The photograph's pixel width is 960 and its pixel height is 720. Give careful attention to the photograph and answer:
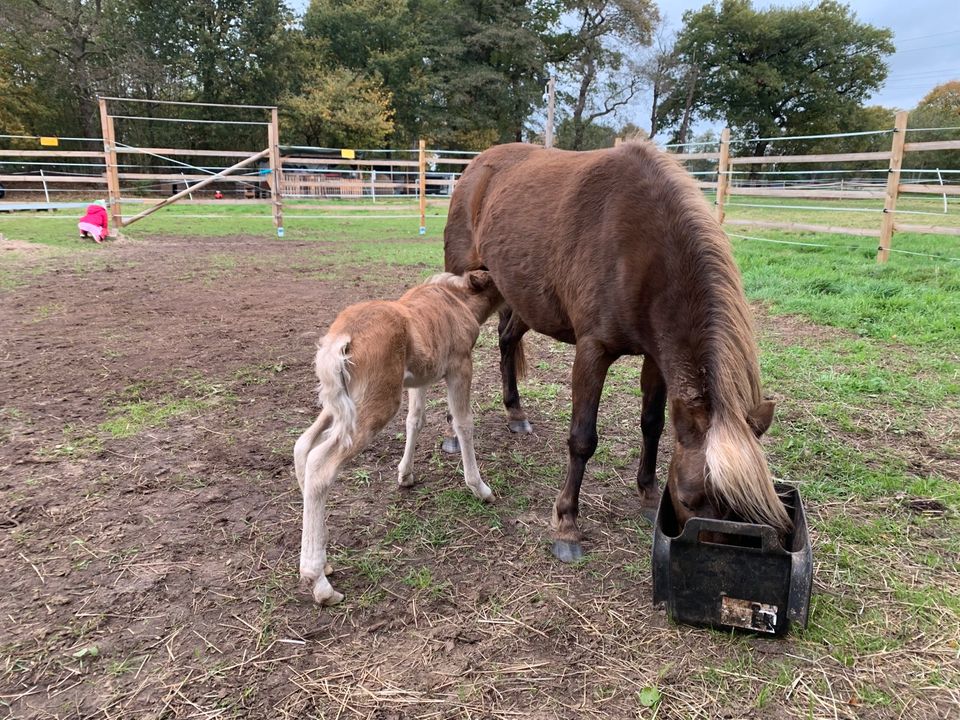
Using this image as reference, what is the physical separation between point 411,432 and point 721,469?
5.80 feet

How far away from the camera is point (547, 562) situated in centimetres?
262

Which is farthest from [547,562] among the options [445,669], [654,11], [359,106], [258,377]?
[654,11]

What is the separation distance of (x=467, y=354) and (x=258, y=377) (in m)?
2.24

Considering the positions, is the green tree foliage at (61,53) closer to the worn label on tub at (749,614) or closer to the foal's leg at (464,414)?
the foal's leg at (464,414)

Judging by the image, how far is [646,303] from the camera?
2.44 m

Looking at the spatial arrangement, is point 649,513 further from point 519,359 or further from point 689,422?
point 519,359

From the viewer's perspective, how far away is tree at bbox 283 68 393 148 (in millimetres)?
30875

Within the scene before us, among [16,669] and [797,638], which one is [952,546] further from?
[16,669]

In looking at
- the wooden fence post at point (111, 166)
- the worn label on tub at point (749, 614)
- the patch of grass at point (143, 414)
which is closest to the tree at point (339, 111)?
the wooden fence post at point (111, 166)

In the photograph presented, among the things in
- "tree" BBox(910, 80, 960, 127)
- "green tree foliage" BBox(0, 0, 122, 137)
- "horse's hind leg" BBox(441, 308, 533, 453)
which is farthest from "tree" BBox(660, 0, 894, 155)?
"horse's hind leg" BBox(441, 308, 533, 453)

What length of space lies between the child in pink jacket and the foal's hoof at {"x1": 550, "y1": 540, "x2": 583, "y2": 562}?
1196cm

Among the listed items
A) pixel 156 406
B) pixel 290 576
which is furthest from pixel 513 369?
pixel 156 406

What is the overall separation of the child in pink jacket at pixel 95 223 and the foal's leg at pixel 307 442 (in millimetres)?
11199

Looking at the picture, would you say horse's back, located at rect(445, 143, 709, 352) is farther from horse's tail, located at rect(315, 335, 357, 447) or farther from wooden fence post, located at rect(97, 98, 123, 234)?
wooden fence post, located at rect(97, 98, 123, 234)
